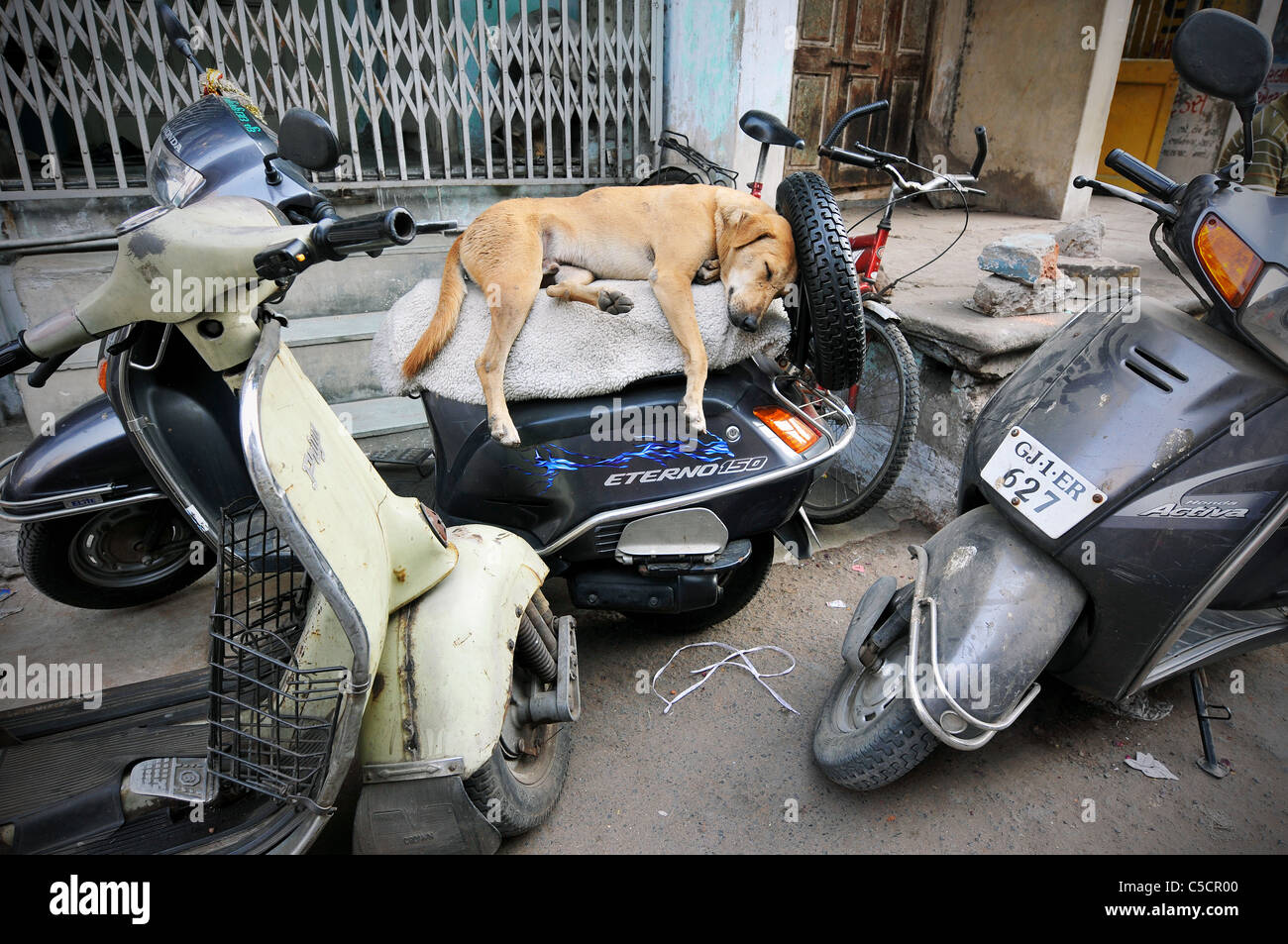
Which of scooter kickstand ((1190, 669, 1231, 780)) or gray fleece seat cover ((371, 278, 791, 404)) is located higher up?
gray fleece seat cover ((371, 278, 791, 404))

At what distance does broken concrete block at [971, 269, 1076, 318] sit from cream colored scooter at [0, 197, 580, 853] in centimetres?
264

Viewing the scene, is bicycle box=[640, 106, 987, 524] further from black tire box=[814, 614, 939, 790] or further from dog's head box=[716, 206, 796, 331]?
black tire box=[814, 614, 939, 790]

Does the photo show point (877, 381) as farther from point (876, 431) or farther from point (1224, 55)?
point (1224, 55)

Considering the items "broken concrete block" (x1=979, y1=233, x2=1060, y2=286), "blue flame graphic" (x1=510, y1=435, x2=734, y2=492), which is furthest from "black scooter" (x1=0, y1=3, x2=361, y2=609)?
"broken concrete block" (x1=979, y1=233, x2=1060, y2=286)

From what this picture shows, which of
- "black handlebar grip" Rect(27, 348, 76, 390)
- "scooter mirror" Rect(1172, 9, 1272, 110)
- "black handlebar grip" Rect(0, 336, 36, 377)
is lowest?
"black handlebar grip" Rect(27, 348, 76, 390)

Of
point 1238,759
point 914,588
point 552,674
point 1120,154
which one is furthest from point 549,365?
point 1238,759

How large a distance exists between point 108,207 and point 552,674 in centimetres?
360

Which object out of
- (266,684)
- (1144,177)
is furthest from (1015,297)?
(266,684)

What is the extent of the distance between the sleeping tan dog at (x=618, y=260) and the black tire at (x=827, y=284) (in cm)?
10

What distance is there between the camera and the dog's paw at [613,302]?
7.30 feet

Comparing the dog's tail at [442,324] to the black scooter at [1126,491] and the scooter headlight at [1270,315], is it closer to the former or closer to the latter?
the black scooter at [1126,491]

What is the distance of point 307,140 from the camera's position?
1749 mm

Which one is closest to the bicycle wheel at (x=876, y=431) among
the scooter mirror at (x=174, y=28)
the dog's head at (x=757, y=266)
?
the dog's head at (x=757, y=266)

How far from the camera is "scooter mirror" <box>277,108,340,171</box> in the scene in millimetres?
1742
